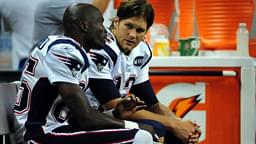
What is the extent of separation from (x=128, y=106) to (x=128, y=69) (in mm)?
341

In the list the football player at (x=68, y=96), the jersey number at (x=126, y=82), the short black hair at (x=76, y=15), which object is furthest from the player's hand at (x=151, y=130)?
the short black hair at (x=76, y=15)

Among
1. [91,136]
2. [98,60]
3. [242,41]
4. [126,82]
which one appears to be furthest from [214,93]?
[91,136]

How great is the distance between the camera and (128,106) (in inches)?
77.5

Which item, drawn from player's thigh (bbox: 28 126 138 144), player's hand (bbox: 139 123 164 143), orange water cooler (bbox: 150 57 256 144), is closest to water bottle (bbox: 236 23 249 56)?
orange water cooler (bbox: 150 57 256 144)

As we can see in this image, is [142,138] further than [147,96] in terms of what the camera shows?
No

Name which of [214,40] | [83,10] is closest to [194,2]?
[214,40]

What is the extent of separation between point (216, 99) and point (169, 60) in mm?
340

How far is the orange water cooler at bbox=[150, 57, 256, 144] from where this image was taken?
3.15m

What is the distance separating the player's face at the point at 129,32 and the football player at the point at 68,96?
0.94 ft

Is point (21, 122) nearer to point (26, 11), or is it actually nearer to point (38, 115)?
point (38, 115)

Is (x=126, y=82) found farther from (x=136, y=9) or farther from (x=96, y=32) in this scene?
(x=96, y=32)

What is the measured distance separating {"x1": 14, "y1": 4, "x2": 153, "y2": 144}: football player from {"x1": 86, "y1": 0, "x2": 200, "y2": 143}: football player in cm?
12

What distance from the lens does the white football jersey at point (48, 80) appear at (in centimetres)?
180

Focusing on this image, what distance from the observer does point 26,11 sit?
2500 millimetres
